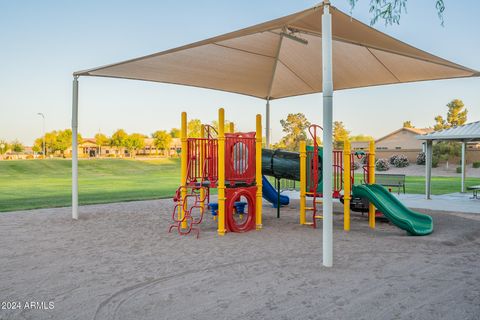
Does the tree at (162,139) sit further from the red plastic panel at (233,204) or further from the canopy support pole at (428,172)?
the red plastic panel at (233,204)

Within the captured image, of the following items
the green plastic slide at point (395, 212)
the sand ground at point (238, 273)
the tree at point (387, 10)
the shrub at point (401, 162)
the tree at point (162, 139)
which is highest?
the tree at point (162, 139)

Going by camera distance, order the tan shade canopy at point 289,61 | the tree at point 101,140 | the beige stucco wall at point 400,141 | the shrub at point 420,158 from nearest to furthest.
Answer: the tan shade canopy at point 289,61 < the shrub at point 420,158 < the beige stucco wall at point 400,141 < the tree at point 101,140

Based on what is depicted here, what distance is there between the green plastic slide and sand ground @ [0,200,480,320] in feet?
0.93

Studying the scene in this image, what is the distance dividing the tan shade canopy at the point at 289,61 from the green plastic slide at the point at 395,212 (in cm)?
322

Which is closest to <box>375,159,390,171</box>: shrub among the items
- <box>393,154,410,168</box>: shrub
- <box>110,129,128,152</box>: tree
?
<box>393,154,410,168</box>: shrub

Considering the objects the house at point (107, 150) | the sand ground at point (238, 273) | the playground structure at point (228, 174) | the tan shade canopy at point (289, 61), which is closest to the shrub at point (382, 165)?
the tan shade canopy at point (289, 61)

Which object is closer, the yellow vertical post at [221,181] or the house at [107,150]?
the yellow vertical post at [221,181]

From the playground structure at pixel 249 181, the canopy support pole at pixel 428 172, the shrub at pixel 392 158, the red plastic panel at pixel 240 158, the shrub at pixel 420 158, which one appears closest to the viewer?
the playground structure at pixel 249 181

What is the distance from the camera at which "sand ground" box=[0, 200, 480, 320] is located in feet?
13.9

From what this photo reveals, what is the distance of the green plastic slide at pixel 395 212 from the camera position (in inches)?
334

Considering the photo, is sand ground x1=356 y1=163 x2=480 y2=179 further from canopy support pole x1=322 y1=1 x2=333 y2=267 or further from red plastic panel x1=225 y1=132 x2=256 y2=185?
canopy support pole x1=322 y1=1 x2=333 y2=267

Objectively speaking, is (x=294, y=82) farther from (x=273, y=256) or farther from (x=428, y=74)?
(x=273, y=256)

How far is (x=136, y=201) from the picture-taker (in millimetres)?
14938

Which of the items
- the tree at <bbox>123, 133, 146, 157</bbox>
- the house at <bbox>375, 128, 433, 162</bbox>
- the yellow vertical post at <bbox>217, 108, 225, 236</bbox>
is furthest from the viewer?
the tree at <bbox>123, 133, 146, 157</bbox>
